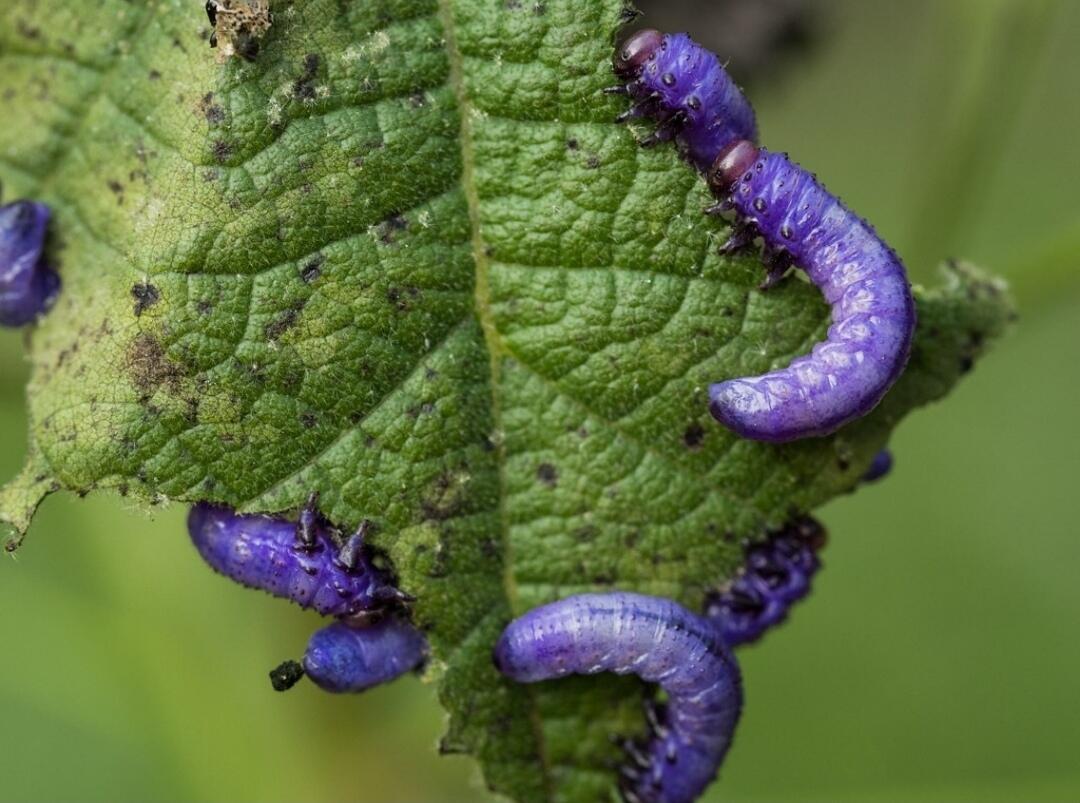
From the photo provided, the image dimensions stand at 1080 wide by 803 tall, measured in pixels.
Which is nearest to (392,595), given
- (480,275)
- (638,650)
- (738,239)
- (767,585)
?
(638,650)

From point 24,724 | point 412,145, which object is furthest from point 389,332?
point 24,724

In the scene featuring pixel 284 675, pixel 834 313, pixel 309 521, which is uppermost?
pixel 834 313

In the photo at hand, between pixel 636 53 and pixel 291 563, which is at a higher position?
pixel 636 53

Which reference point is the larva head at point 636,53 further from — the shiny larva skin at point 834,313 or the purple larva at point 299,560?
the purple larva at point 299,560

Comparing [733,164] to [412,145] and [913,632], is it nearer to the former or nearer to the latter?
[412,145]

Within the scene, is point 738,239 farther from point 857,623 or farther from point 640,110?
point 857,623

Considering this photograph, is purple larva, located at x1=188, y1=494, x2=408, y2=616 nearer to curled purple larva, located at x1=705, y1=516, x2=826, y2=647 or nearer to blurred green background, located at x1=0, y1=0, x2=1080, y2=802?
blurred green background, located at x1=0, y1=0, x2=1080, y2=802

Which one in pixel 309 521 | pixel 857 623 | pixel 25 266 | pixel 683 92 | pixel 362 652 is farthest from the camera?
pixel 857 623

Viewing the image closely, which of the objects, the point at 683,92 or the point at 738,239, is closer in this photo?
the point at 683,92

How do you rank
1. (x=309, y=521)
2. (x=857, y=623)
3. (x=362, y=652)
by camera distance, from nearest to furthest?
(x=309, y=521) → (x=362, y=652) → (x=857, y=623)
